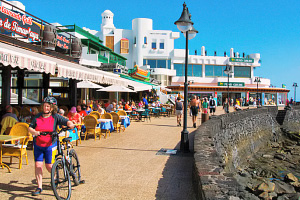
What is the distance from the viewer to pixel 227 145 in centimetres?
1104

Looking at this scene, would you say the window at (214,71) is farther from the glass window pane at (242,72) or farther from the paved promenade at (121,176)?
the paved promenade at (121,176)

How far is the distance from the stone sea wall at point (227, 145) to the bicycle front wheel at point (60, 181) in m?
1.85

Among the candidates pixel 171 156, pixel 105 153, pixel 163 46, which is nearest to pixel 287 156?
pixel 171 156

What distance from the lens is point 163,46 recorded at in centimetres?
4969

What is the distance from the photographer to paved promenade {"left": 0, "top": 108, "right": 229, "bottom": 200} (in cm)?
418

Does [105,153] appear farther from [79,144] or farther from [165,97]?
[165,97]

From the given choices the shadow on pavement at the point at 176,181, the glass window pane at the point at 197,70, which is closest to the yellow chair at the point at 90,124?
the shadow on pavement at the point at 176,181

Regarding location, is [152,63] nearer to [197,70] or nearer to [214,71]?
[197,70]

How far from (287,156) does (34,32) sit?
14483 millimetres

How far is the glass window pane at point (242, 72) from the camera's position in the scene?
52375mm

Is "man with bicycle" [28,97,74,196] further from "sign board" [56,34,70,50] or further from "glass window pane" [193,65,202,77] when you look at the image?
"glass window pane" [193,65,202,77]

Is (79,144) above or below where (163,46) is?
below

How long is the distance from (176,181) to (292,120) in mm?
24867

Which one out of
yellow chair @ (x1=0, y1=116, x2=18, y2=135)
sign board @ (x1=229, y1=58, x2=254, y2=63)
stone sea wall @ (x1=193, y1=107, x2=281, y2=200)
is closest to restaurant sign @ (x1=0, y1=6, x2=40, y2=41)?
yellow chair @ (x1=0, y1=116, x2=18, y2=135)
